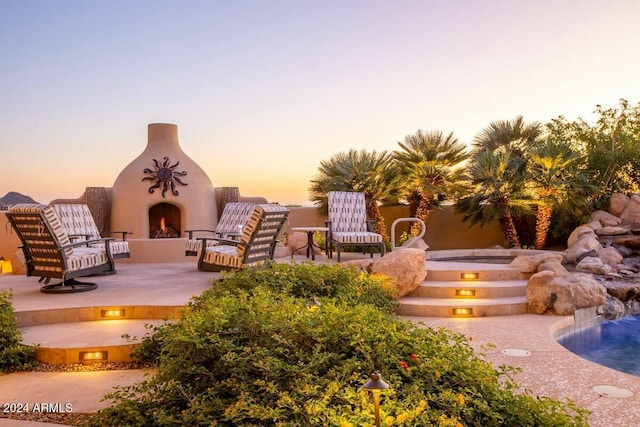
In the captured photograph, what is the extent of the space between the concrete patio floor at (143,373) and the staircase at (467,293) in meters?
0.18

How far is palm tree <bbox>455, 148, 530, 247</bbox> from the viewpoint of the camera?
13.1 metres

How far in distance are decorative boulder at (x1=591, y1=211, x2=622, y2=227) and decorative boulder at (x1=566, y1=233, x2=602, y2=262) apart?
1395mm

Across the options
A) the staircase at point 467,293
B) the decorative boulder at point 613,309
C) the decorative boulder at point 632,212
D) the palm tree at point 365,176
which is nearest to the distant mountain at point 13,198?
the palm tree at point 365,176

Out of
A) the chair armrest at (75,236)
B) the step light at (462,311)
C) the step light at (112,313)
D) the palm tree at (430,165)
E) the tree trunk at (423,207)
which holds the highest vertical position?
the palm tree at (430,165)

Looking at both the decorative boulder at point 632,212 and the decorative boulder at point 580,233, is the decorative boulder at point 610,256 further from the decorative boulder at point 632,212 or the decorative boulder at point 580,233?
the decorative boulder at point 632,212

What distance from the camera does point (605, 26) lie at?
1137 cm

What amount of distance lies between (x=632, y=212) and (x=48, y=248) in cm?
1299

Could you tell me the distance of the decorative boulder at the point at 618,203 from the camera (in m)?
13.4

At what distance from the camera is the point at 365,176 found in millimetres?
13211

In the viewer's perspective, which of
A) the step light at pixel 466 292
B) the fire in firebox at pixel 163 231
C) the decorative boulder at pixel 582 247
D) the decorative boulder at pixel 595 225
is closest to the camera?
the step light at pixel 466 292

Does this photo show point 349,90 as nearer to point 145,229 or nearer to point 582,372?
point 145,229

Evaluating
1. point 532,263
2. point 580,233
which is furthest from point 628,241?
point 532,263

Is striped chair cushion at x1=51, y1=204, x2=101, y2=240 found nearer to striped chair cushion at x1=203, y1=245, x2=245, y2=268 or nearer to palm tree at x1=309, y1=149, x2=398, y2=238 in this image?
striped chair cushion at x1=203, y1=245, x2=245, y2=268

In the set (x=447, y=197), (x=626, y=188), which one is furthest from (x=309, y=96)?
(x=626, y=188)
